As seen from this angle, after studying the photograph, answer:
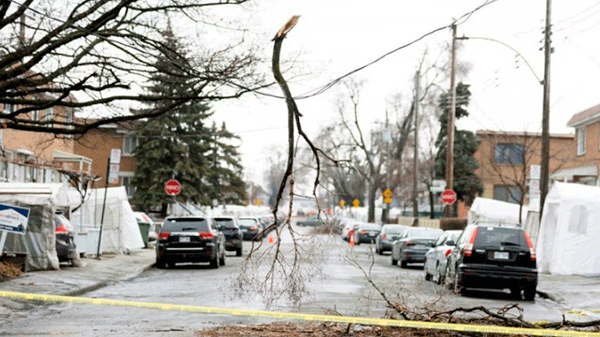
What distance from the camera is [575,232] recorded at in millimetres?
26391

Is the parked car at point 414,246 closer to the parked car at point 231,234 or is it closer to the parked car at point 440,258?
the parked car at point 440,258

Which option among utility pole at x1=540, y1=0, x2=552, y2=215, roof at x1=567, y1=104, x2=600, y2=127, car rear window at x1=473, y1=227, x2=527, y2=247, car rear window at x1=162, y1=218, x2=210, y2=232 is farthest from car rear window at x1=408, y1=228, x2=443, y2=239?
roof at x1=567, y1=104, x2=600, y2=127

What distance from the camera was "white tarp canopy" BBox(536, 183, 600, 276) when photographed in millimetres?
26188

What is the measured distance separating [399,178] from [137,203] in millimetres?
31089

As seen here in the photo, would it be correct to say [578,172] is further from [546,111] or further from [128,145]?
[128,145]

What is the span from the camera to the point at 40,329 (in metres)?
→ 11.9

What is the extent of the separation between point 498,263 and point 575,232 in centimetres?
793

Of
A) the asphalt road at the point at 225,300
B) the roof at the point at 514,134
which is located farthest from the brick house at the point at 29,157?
the roof at the point at 514,134

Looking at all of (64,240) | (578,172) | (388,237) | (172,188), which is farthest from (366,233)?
(64,240)

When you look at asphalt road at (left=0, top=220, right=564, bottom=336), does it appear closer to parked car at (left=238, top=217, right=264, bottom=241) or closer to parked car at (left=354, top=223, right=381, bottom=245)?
parked car at (left=354, top=223, right=381, bottom=245)

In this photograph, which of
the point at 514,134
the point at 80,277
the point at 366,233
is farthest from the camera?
the point at 514,134

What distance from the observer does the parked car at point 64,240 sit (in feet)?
76.2

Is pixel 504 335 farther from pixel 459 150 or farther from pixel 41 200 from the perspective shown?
pixel 459 150

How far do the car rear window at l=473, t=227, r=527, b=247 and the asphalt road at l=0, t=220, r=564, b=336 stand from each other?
3.77 ft
